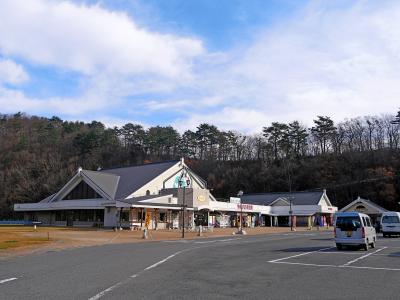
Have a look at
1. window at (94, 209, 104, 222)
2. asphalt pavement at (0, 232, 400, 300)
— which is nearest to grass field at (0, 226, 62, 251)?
asphalt pavement at (0, 232, 400, 300)

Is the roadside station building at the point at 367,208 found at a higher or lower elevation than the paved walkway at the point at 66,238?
higher

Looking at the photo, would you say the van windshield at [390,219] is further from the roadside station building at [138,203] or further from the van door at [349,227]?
the roadside station building at [138,203]

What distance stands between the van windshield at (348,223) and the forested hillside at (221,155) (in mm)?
67856

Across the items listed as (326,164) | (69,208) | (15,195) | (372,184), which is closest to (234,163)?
(326,164)

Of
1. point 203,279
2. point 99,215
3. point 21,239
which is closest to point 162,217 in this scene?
point 99,215

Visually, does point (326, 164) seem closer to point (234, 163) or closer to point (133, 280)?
point (234, 163)

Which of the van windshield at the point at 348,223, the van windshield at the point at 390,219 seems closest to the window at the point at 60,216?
the van windshield at the point at 390,219

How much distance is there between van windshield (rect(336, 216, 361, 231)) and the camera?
21781 mm

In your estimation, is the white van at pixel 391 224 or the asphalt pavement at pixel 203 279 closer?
the asphalt pavement at pixel 203 279

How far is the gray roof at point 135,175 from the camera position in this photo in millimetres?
55312

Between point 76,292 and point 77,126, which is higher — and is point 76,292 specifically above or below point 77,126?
below

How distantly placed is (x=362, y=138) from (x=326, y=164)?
13585mm

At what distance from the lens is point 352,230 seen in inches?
869

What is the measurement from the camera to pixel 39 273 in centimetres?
1262
